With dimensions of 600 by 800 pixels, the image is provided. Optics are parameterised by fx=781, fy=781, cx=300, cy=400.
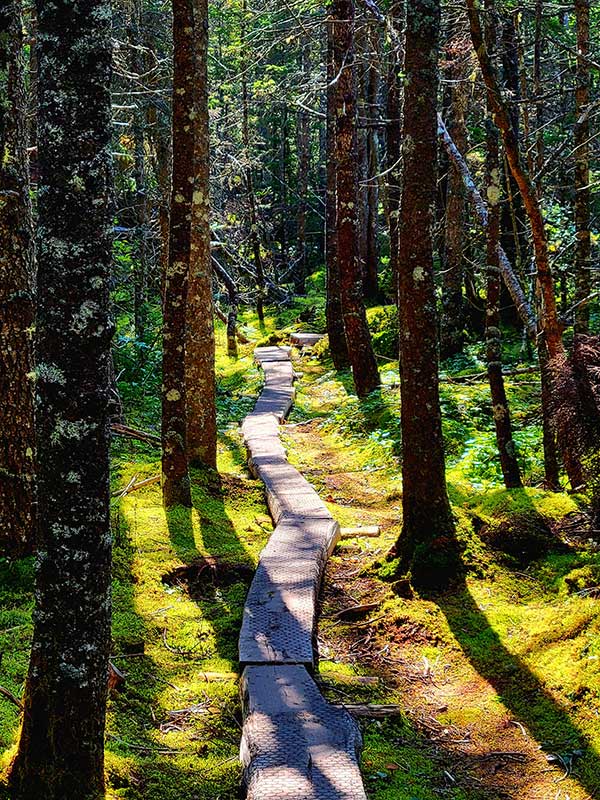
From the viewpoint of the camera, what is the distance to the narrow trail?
3.89 meters

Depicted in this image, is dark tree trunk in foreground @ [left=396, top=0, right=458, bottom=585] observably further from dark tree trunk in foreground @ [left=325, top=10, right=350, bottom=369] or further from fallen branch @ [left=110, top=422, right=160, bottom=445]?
dark tree trunk in foreground @ [left=325, top=10, right=350, bottom=369]

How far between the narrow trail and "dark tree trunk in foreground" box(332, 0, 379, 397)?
19.4 ft

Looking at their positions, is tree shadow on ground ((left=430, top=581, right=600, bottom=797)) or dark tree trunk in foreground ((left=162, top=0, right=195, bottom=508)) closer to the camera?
tree shadow on ground ((left=430, top=581, right=600, bottom=797))

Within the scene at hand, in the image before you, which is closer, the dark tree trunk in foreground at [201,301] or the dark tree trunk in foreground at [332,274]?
the dark tree trunk in foreground at [201,301]

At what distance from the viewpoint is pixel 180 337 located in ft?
26.6

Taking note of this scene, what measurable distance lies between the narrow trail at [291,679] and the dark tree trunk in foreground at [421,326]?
3.36ft

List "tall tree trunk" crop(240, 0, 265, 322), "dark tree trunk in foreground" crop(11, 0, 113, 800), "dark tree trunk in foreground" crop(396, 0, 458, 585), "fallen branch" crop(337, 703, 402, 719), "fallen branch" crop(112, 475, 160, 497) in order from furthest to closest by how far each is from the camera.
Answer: "tall tree trunk" crop(240, 0, 265, 322) → "fallen branch" crop(112, 475, 160, 497) → "dark tree trunk in foreground" crop(396, 0, 458, 585) → "fallen branch" crop(337, 703, 402, 719) → "dark tree trunk in foreground" crop(11, 0, 113, 800)

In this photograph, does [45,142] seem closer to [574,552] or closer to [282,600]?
[282,600]

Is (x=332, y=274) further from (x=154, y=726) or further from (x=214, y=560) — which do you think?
(x=154, y=726)

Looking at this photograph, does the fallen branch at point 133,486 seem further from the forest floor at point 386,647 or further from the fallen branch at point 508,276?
the fallen branch at point 508,276

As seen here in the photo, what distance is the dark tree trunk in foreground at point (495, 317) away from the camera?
25.9 feet

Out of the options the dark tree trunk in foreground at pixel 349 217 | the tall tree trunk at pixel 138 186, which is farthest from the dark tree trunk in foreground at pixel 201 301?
the tall tree trunk at pixel 138 186

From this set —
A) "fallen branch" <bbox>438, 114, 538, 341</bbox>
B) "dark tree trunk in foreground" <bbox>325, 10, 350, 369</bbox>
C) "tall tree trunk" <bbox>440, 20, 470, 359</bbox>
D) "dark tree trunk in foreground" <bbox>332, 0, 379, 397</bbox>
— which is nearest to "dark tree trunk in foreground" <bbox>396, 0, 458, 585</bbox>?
"fallen branch" <bbox>438, 114, 538, 341</bbox>

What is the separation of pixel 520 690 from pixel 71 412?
12.0 ft
